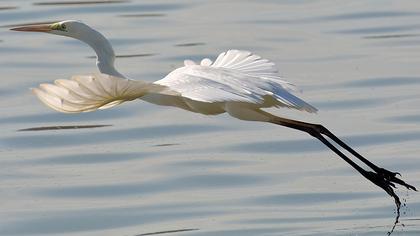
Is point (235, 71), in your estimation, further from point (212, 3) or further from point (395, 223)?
point (212, 3)

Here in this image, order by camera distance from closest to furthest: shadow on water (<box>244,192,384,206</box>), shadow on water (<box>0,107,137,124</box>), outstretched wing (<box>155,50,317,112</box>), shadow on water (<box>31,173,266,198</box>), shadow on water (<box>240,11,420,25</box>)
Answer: outstretched wing (<box>155,50,317,112</box>)
shadow on water (<box>244,192,384,206</box>)
shadow on water (<box>31,173,266,198</box>)
shadow on water (<box>0,107,137,124</box>)
shadow on water (<box>240,11,420,25</box>)

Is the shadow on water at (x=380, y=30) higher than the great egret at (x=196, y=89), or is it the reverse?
the shadow on water at (x=380, y=30)

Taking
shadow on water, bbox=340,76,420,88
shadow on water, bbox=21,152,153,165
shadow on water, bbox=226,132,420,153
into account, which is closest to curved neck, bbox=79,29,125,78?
shadow on water, bbox=21,152,153,165

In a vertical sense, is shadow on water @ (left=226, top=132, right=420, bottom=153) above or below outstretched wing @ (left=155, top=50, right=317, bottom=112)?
below

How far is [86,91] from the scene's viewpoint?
21.2 feet

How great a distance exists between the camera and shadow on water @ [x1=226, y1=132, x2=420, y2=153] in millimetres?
10039

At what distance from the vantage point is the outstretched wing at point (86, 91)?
632 centimetres

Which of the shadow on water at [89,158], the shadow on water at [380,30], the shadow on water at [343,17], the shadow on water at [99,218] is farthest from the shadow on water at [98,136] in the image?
the shadow on water at [343,17]

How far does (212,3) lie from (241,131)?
16.0 feet

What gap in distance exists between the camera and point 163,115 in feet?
36.6

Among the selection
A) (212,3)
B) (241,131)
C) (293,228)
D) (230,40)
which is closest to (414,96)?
(241,131)

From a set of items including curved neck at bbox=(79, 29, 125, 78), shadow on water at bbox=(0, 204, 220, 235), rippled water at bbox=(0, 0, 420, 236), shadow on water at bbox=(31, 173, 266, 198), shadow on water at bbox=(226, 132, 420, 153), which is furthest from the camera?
shadow on water at bbox=(226, 132, 420, 153)

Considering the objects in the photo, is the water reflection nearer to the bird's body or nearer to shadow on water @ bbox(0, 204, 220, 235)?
shadow on water @ bbox(0, 204, 220, 235)

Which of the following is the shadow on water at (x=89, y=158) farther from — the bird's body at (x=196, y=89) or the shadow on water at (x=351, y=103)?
the bird's body at (x=196, y=89)
